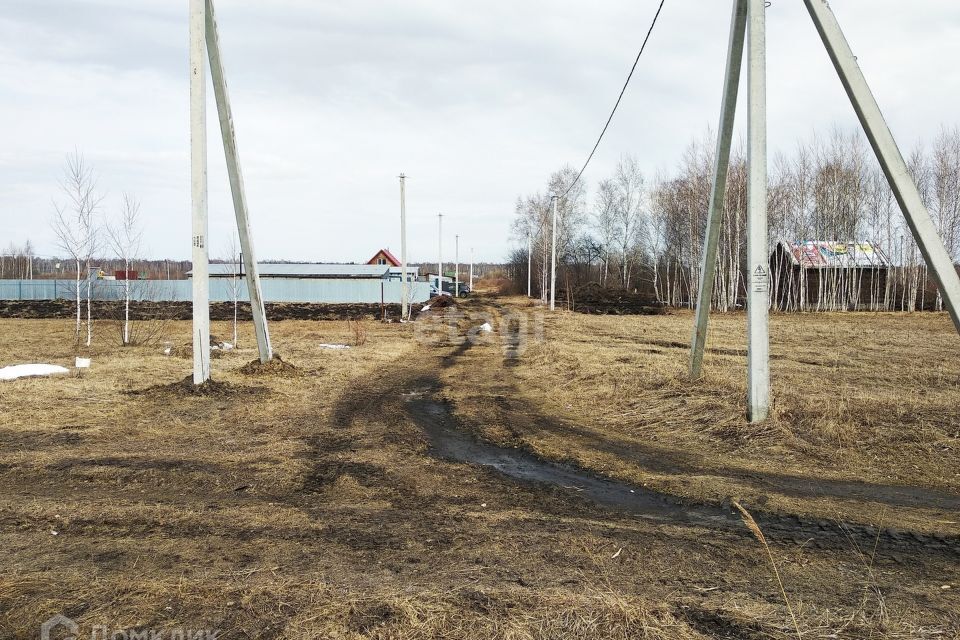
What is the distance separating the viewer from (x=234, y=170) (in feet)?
37.8

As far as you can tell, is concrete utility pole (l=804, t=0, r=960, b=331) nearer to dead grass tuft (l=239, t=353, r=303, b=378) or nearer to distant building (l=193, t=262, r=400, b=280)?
dead grass tuft (l=239, t=353, r=303, b=378)

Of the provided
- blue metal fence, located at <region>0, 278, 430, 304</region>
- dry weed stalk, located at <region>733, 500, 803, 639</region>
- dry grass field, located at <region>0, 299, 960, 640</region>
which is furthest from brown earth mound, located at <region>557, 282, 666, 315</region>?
dry weed stalk, located at <region>733, 500, 803, 639</region>

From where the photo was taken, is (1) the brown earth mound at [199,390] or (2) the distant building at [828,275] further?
(2) the distant building at [828,275]

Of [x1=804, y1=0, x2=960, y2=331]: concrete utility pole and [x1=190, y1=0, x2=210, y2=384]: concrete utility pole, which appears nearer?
[x1=804, y1=0, x2=960, y2=331]: concrete utility pole

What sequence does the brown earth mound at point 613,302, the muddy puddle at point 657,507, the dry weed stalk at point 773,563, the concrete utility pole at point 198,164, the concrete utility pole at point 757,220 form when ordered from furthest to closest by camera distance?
the brown earth mound at point 613,302 → the concrete utility pole at point 198,164 → the concrete utility pole at point 757,220 → the muddy puddle at point 657,507 → the dry weed stalk at point 773,563

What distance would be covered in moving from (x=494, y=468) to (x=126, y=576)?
3.51 metres

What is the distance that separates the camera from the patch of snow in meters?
11.3

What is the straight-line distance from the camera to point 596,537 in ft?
13.9

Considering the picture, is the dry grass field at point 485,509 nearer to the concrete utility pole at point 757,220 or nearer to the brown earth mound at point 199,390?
the brown earth mound at point 199,390

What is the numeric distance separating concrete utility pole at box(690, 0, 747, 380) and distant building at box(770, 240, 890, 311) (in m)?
35.6

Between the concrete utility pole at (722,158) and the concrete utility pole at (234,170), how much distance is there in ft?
25.4

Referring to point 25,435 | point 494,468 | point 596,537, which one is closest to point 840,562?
point 596,537

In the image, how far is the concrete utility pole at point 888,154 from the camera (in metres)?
5.55

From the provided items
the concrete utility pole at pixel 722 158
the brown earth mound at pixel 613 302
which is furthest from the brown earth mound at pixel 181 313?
the concrete utility pole at pixel 722 158
